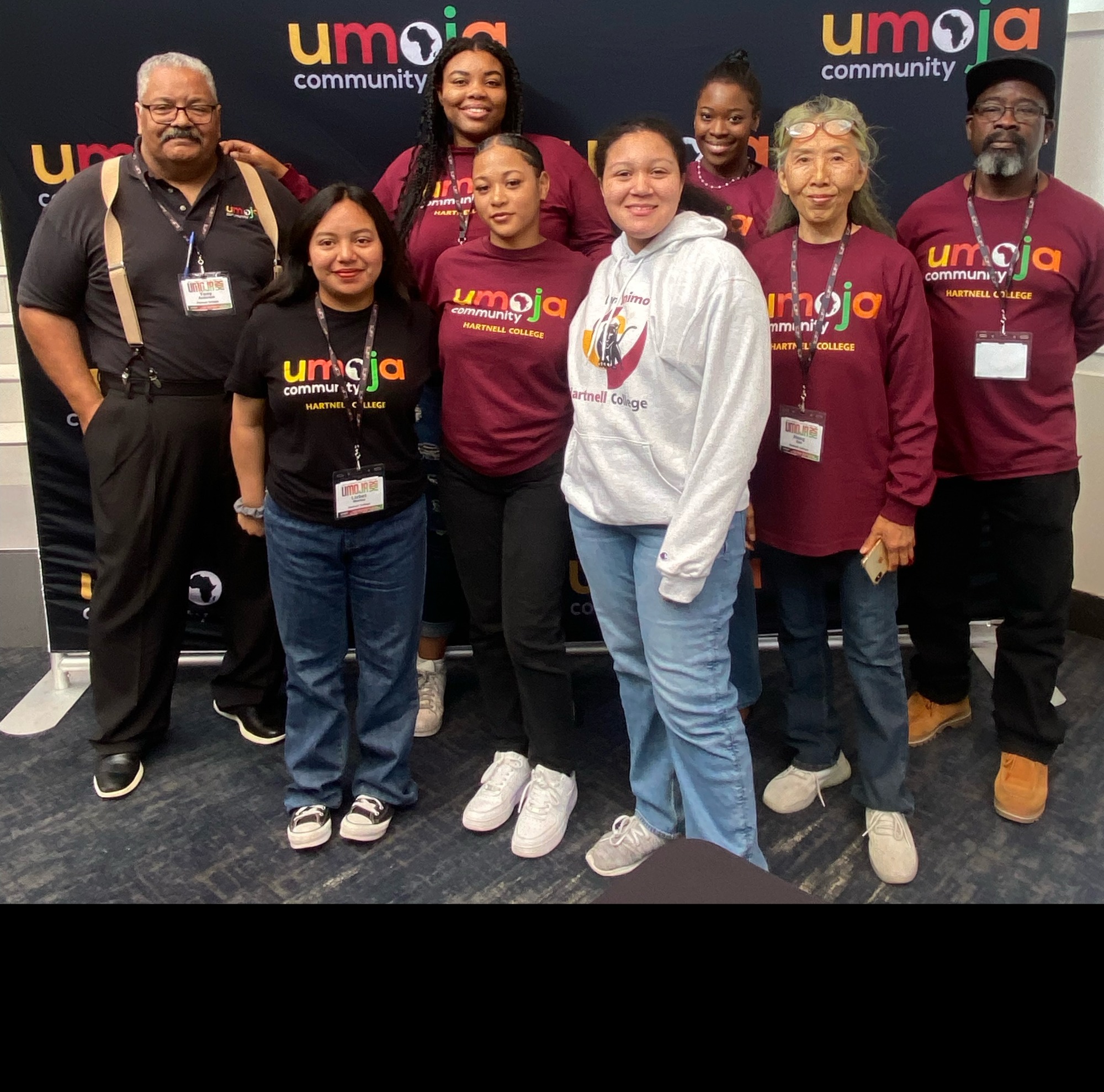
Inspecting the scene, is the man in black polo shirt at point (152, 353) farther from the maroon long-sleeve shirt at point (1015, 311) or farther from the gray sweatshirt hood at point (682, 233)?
the maroon long-sleeve shirt at point (1015, 311)

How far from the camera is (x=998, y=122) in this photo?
2094 millimetres

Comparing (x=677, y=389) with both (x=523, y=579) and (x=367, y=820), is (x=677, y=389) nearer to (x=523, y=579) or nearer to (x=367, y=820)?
(x=523, y=579)

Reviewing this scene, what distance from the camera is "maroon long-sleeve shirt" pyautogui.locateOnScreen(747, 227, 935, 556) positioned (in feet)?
6.20

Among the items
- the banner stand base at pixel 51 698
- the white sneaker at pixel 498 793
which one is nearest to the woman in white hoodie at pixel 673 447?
the white sneaker at pixel 498 793

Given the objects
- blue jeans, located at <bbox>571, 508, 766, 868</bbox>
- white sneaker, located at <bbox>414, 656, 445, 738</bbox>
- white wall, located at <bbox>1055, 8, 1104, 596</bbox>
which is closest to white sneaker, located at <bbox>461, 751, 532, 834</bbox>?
white sneaker, located at <bbox>414, 656, 445, 738</bbox>

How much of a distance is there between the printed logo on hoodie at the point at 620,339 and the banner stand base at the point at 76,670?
1.41 metres

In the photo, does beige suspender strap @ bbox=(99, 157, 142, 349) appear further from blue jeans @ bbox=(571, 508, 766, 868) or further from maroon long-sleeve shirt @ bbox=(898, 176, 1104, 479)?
maroon long-sleeve shirt @ bbox=(898, 176, 1104, 479)

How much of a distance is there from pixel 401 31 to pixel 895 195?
1.48 meters

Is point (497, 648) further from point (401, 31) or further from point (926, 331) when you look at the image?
point (401, 31)

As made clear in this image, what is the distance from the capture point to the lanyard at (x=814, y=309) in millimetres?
1914

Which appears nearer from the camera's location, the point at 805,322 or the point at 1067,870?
the point at 805,322

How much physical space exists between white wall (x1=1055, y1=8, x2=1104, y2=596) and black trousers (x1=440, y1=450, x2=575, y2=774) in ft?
5.56

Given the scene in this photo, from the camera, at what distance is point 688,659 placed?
71.0 inches
